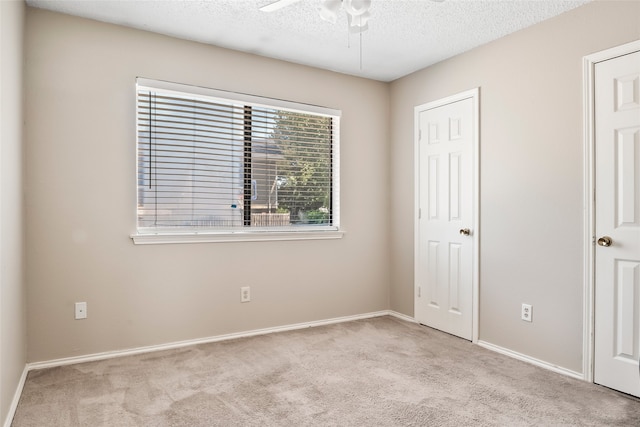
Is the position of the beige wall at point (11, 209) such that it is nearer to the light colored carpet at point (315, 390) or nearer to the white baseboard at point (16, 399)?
the white baseboard at point (16, 399)

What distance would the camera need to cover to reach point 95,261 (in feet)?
9.50

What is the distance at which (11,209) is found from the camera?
87.6 inches

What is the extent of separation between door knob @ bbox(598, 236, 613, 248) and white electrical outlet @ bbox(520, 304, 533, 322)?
2.21 ft

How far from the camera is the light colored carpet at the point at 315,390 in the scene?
83.0 inches

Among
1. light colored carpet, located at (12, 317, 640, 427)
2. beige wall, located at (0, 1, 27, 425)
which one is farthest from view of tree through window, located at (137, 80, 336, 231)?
light colored carpet, located at (12, 317, 640, 427)

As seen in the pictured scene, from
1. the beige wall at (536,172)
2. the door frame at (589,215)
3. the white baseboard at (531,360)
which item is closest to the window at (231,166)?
the beige wall at (536,172)

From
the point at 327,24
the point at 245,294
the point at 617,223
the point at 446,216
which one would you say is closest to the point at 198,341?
the point at 245,294

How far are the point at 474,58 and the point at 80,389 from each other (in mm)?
3645

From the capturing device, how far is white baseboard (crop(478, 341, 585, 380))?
2.67 m

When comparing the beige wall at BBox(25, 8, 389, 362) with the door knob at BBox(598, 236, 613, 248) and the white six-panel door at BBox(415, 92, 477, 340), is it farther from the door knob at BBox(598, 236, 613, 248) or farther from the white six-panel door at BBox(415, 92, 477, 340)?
the door knob at BBox(598, 236, 613, 248)

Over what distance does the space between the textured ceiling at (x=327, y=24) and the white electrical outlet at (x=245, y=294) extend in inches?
78.4

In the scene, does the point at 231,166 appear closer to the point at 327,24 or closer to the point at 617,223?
the point at 327,24

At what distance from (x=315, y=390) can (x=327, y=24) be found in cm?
244

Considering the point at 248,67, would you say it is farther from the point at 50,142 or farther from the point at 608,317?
the point at 608,317
